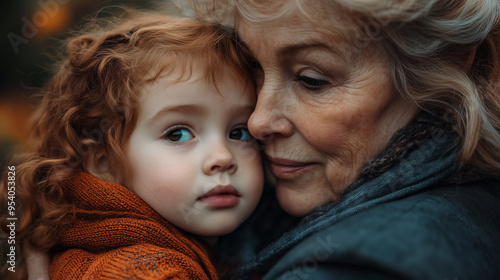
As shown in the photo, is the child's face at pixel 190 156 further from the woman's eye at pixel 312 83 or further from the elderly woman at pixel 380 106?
the woman's eye at pixel 312 83

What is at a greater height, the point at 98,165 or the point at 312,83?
the point at 312,83

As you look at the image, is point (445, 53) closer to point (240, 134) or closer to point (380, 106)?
point (380, 106)

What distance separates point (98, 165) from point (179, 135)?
374 mm

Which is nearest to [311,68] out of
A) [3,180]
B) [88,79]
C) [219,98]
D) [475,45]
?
[219,98]

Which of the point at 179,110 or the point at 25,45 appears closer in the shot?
the point at 179,110

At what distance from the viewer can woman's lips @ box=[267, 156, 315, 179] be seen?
176 centimetres

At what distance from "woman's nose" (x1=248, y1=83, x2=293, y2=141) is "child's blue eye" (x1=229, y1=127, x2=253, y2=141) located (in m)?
0.18

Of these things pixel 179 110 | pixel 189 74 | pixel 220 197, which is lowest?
pixel 220 197

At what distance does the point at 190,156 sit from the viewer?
172 cm

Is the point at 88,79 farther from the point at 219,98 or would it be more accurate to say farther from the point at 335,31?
the point at 335,31

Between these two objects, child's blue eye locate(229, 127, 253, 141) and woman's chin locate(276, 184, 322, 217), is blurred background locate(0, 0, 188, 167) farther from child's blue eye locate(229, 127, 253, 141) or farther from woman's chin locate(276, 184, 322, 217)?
woman's chin locate(276, 184, 322, 217)

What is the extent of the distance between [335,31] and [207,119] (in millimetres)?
588

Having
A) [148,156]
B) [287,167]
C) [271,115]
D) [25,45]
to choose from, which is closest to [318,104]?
[271,115]

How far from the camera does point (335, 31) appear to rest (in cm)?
148
